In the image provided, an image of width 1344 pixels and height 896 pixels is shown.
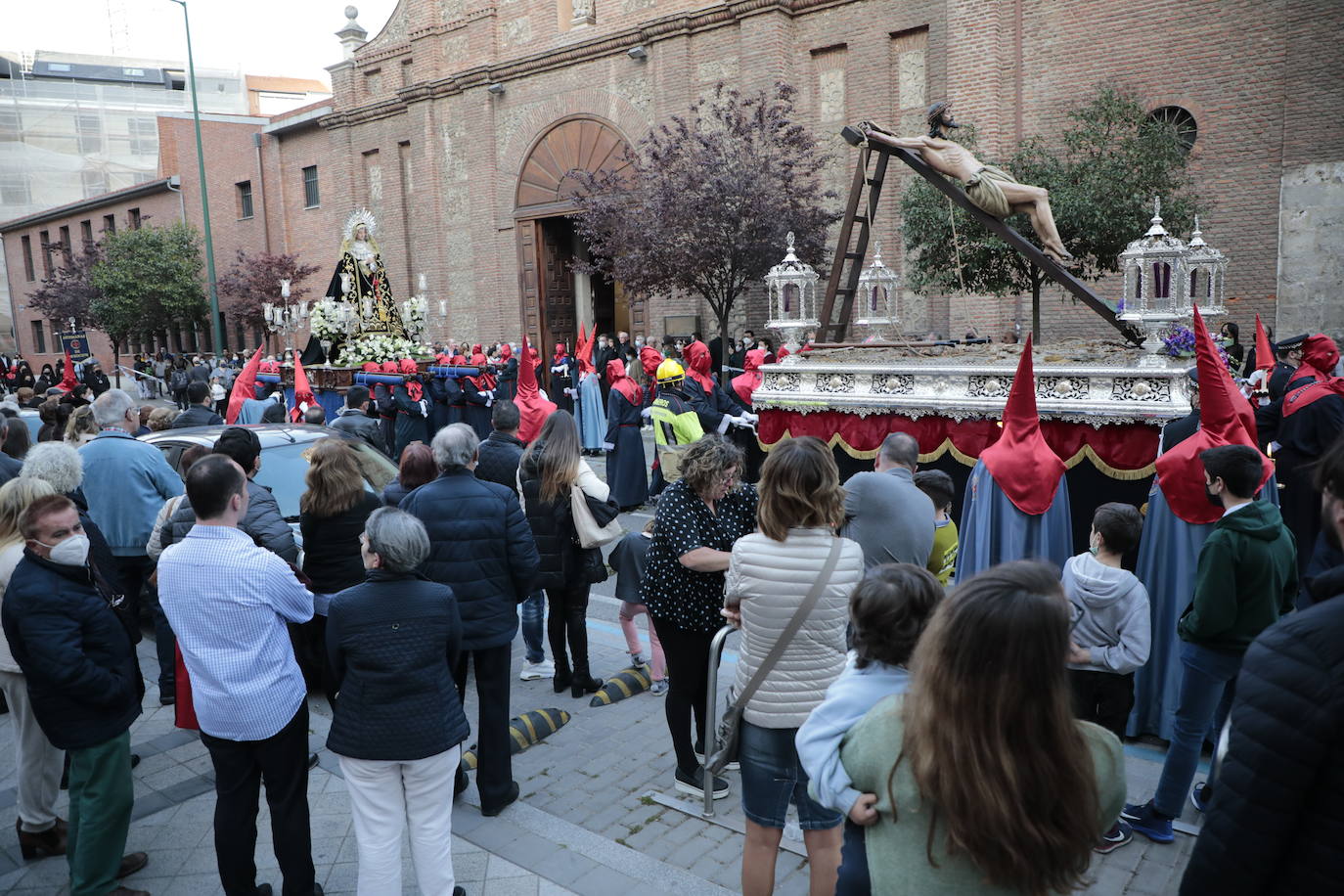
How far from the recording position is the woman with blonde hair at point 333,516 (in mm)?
4805

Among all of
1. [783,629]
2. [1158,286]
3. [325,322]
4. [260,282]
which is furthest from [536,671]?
[260,282]

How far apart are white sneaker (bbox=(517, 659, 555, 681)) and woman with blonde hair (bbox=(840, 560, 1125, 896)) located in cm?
455

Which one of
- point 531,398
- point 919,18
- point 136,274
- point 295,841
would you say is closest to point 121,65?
point 136,274

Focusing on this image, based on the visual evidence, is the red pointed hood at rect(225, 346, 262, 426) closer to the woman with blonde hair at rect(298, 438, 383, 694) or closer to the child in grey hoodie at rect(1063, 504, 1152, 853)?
the woman with blonde hair at rect(298, 438, 383, 694)

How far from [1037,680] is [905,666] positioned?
1.81ft

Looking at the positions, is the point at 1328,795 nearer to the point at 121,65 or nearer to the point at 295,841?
the point at 295,841

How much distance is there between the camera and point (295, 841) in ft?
11.6

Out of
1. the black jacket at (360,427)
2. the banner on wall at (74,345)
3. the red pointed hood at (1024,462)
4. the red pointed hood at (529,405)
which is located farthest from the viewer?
the banner on wall at (74,345)

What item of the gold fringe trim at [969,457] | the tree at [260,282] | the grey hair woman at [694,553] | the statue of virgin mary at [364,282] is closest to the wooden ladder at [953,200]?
the gold fringe trim at [969,457]

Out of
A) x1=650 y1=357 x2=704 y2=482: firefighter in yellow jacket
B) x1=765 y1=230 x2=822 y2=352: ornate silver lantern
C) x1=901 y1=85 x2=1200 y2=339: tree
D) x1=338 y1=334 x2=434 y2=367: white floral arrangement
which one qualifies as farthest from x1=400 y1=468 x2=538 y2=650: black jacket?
x1=338 y1=334 x2=434 y2=367: white floral arrangement

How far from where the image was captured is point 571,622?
18.7ft

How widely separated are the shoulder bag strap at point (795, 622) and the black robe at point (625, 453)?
8082 mm

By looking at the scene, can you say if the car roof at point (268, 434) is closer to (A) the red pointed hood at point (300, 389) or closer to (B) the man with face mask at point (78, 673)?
(B) the man with face mask at point (78, 673)

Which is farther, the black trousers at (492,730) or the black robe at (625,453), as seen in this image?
the black robe at (625,453)
